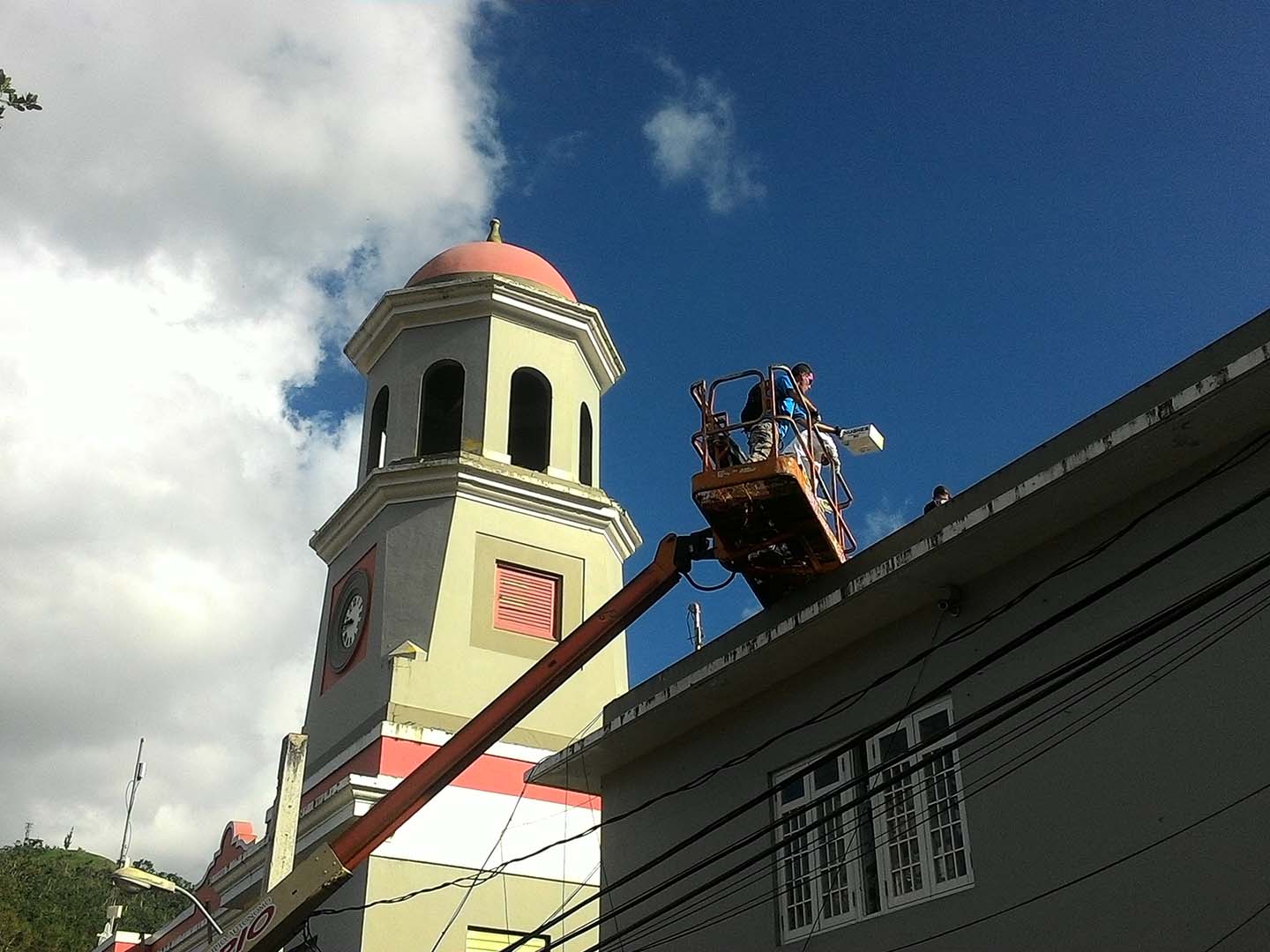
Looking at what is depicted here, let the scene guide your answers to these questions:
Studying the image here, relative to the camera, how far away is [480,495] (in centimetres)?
2558

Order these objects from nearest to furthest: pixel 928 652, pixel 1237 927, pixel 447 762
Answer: pixel 1237 927 < pixel 928 652 < pixel 447 762

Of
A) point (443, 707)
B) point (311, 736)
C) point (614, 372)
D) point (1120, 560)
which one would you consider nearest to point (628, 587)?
point (1120, 560)

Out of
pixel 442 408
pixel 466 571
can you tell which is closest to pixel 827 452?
pixel 466 571

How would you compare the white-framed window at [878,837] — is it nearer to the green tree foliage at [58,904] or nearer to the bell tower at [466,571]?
the bell tower at [466,571]

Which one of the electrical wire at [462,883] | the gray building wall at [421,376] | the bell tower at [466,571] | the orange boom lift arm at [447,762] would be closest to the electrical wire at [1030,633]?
the orange boom lift arm at [447,762]

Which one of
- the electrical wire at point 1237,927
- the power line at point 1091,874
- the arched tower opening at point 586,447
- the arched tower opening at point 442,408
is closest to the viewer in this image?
the electrical wire at point 1237,927

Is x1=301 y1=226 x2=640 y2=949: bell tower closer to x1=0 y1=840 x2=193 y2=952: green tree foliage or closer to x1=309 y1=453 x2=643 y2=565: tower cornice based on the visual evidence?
x1=309 y1=453 x2=643 y2=565: tower cornice

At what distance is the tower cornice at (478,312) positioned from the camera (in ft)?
89.7

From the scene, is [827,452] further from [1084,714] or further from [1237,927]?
[1237,927]

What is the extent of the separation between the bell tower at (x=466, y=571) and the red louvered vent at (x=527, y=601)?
33 millimetres

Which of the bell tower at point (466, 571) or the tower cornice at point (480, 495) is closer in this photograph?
the bell tower at point (466, 571)

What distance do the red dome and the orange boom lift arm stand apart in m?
13.9

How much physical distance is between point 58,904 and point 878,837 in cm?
5117

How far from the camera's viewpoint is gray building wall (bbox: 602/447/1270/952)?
31.6 ft
